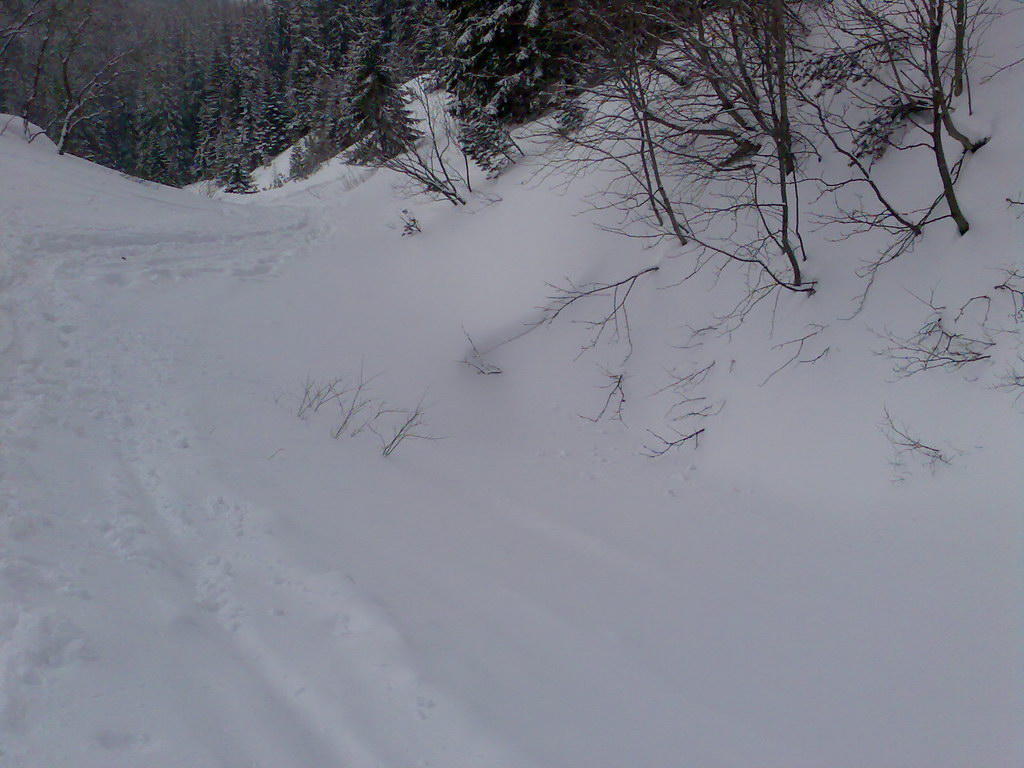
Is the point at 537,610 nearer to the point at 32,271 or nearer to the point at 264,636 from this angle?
the point at 264,636

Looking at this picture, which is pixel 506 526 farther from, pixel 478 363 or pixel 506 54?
pixel 506 54

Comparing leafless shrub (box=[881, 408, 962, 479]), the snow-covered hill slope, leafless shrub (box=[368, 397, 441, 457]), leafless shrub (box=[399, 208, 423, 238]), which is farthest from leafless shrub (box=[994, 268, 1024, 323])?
leafless shrub (box=[399, 208, 423, 238])

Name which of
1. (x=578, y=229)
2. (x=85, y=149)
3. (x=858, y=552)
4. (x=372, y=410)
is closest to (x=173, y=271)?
(x=372, y=410)

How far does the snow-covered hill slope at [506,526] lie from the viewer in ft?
7.97

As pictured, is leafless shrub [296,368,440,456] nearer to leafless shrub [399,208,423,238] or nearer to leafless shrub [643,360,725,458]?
leafless shrub [643,360,725,458]

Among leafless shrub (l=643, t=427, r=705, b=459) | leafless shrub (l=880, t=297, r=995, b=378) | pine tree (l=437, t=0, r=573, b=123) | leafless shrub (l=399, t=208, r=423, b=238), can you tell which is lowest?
leafless shrub (l=643, t=427, r=705, b=459)

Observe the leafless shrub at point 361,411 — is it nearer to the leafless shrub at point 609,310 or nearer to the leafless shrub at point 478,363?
the leafless shrub at point 478,363

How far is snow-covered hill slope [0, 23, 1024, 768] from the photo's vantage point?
2428 millimetres

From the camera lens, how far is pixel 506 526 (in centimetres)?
460

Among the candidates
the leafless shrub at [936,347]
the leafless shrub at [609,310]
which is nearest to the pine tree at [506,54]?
the leafless shrub at [609,310]

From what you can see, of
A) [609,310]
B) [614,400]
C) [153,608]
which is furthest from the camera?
[609,310]

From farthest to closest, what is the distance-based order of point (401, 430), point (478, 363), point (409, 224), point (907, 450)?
point (409, 224)
point (478, 363)
point (401, 430)
point (907, 450)

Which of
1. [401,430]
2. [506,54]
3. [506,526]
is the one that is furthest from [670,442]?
[506,54]

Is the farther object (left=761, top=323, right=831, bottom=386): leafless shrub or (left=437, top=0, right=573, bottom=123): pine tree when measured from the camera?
(left=437, top=0, right=573, bottom=123): pine tree
